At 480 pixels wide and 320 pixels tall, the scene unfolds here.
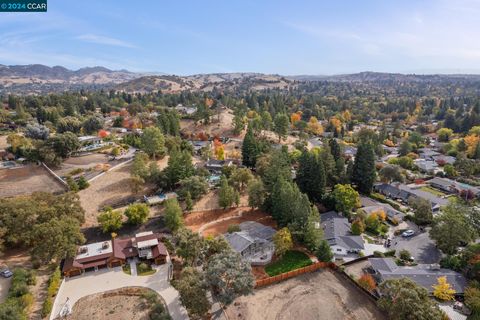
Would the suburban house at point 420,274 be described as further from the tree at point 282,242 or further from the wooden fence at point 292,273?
the tree at point 282,242

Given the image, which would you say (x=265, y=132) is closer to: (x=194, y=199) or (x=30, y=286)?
(x=194, y=199)

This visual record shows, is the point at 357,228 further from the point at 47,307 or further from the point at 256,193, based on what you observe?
the point at 47,307

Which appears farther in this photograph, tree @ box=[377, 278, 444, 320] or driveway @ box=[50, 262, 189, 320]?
driveway @ box=[50, 262, 189, 320]

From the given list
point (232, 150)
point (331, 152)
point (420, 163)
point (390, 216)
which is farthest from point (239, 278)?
point (420, 163)

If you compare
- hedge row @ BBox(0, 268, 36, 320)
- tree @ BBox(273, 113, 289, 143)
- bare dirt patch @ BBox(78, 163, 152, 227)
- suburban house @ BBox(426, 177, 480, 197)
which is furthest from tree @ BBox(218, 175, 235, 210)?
suburban house @ BBox(426, 177, 480, 197)

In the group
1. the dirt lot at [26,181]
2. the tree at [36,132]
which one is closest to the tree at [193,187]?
the dirt lot at [26,181]

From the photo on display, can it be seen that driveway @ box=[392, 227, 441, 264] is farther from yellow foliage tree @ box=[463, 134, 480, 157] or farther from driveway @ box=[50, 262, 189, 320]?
yellow foliage tree @ box=[463, 134, 480, 157]

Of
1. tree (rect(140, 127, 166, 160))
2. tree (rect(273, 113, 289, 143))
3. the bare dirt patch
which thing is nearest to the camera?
the bare dirt patch
